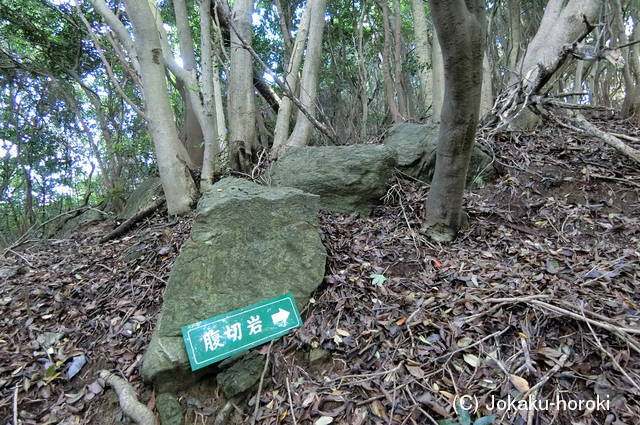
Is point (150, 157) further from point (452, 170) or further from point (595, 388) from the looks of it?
point (595, 388)

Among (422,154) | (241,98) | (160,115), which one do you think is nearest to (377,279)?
(422,154)

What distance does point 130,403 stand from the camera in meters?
1.98

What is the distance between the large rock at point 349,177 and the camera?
12.3ft

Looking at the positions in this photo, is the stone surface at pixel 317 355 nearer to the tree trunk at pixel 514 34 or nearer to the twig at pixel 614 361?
the twig at pixel 614 361

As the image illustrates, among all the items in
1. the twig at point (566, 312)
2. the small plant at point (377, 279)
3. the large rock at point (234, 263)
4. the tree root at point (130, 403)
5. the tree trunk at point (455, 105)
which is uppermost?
the tree trunk at point (455, 105)

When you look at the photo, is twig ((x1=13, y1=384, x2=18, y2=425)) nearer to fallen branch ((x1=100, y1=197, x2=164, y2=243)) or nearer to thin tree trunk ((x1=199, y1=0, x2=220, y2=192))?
fallen branch ((x1=100, y1=197, x2=164, y2=243))

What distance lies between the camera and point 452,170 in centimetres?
287

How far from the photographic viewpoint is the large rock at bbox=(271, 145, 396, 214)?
12.3 feet

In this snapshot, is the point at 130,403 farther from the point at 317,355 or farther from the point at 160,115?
the point at 160,115

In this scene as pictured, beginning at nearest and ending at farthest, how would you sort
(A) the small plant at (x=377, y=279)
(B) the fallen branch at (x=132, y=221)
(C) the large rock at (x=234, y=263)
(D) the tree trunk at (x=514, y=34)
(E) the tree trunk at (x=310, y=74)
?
1. (C) the large rock at (x=234, y=263)
2. (A) the small plant at (x=377, y=279)
3. (B) the fallen branch at (x=132, y=221)
4. (E) the tree trunk at (x=310, y=74)
5. (D) the tree trunk at (x=514, y=34)

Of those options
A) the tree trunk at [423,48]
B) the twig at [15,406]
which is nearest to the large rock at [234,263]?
the twig at [15,406]

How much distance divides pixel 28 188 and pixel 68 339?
8.75 metres

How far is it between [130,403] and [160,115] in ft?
9.78

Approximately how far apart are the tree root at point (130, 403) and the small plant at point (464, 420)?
5.10ft
